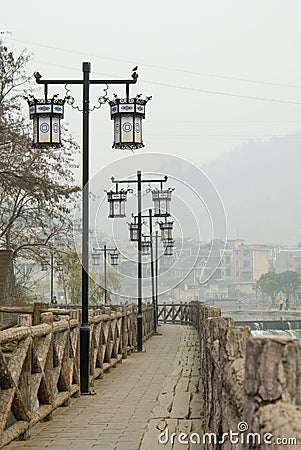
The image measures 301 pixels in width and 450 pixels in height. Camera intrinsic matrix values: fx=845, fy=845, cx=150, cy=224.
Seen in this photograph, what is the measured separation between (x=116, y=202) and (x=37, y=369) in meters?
15.5

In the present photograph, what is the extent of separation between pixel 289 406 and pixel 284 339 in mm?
203

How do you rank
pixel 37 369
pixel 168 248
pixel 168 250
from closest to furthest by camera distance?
1. pixel 37 369
2. pixel 168 248
3. pixel 168 250

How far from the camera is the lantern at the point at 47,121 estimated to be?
11.7m

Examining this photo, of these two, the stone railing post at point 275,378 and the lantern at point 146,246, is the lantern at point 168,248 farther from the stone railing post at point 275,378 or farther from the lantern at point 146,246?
the stone railing post at point 275,378

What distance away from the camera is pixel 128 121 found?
39.7 feet

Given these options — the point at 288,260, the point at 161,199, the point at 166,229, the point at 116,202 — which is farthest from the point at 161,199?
the point at 288,260

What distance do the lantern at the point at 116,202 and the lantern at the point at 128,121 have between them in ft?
35.3

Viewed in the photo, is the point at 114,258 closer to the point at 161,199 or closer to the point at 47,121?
the point at 161,199

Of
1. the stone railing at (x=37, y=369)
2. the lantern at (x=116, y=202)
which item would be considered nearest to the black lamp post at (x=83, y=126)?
the stone railing at (x=37, y=369)

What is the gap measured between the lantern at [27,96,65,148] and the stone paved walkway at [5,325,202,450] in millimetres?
3515

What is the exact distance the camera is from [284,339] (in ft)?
8.45

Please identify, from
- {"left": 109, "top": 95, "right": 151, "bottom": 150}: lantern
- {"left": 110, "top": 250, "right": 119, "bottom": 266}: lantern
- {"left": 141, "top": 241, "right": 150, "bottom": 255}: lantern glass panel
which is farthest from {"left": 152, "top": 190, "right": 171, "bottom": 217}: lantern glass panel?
{"left": 110, "top": 250, "right": 119, "bottom": 266}: lantern

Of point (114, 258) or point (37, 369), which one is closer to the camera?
point (37, 369)

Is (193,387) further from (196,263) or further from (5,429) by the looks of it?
(196,263)
